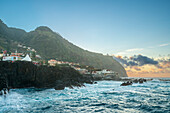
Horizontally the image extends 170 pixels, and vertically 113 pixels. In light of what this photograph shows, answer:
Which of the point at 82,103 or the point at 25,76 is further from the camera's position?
the point at 25,76

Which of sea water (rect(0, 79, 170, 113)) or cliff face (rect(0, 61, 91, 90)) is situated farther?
cliff face (rect(0, 61, 91, 90))

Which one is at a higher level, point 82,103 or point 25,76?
point 25,76

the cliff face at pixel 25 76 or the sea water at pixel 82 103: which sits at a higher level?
the cliff face at pixel 25 76

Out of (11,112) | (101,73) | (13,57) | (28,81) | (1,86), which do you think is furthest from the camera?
(101,73)

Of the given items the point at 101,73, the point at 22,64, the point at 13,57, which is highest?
the point at 13,57

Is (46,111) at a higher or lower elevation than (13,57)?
lower

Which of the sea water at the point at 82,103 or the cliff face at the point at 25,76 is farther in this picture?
the cliff face at the point at 25,76

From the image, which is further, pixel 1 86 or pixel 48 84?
pixel 48 84

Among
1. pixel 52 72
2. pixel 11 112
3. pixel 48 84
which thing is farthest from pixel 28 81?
pixel 11 112

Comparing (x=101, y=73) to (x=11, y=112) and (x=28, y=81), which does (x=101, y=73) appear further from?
(x=11, y=112)

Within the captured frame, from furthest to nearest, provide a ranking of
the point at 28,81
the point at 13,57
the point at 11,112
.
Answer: the point at 13,57, the point at 28,81, the point at 11,112

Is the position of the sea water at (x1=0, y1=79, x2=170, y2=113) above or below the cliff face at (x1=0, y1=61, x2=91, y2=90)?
below

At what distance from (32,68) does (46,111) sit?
Result: 33378mm

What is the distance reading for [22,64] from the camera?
45.2m
